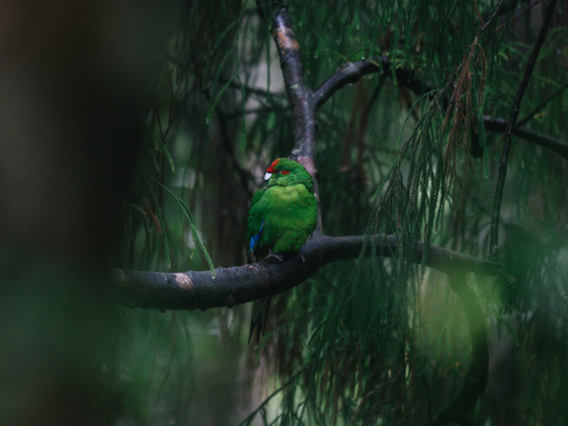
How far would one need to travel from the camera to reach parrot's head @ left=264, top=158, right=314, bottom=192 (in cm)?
149

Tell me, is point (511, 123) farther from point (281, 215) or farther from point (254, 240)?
point (254, 240)

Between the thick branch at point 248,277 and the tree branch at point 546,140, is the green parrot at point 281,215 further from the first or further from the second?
the tree branch at point 546,140

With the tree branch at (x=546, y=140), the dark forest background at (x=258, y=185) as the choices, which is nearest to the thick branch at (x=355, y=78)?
the dark forest background at (x=258, y=185)

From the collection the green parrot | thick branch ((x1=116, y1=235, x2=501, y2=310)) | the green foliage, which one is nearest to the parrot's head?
the green parrot

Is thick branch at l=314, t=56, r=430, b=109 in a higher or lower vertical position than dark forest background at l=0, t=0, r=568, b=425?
higher

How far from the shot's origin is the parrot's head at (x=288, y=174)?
58.7 inches

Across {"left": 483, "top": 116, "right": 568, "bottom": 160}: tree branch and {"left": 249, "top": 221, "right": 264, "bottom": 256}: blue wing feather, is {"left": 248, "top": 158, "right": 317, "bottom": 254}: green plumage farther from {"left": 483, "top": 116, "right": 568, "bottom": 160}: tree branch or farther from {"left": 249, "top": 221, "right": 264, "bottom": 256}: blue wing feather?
{"left": 483, "top": 116, "right": 568, "bottom": 160}: tree branch

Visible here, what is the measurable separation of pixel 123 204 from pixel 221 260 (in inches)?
59.6

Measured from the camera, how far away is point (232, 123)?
2.19 m

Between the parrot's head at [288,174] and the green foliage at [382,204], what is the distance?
0.14m

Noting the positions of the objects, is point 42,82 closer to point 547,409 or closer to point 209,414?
point 547,409

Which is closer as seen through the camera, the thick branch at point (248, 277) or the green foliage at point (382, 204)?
the thick branch at point (248, 277)

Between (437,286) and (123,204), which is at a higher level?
(123,204)

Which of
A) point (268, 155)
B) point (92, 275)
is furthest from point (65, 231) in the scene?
point (268, 155)
